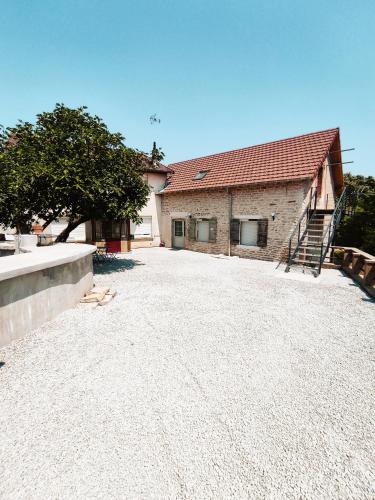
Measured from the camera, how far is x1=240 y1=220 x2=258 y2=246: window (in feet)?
46.3

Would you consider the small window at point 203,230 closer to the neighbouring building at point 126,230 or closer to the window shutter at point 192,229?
the window shutter at point 192,229

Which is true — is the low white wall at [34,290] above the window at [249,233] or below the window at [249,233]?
below

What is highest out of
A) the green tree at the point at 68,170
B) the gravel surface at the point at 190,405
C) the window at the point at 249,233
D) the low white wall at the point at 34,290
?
the green tree at the point at 68,170

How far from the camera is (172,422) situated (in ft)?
9.46

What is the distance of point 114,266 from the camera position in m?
11.6

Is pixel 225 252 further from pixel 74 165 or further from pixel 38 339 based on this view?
pixel 38 339

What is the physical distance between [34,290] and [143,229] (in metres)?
14.1

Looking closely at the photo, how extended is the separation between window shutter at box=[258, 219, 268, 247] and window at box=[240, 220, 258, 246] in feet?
1.12

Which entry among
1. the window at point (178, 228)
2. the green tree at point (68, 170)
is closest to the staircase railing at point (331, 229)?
the green tree at point (68, 170)

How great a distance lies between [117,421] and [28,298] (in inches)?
125

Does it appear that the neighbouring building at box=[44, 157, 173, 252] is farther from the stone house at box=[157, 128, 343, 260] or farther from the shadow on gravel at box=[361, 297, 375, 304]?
the shadow on gravel at box=[361, 297, 375, 304]

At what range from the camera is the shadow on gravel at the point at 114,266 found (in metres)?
10.6

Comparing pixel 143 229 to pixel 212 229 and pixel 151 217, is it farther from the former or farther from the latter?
pixel 212 229

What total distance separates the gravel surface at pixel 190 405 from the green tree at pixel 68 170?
14.4 ft
